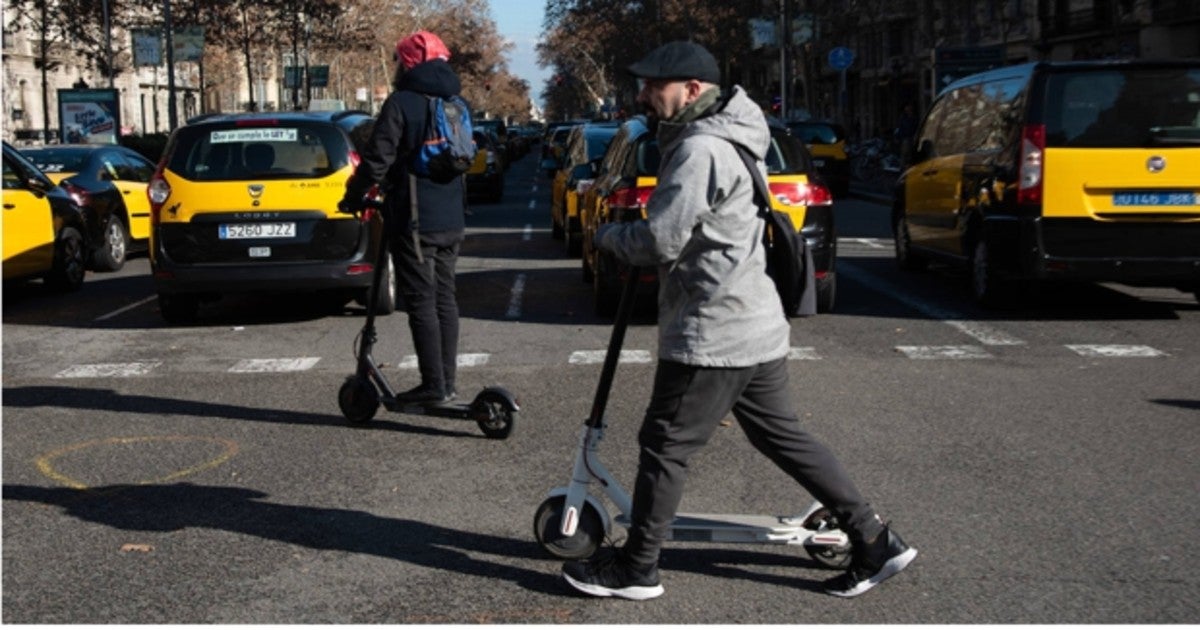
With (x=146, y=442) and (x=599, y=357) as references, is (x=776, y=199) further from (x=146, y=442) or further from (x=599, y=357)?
(x=146, y=442)

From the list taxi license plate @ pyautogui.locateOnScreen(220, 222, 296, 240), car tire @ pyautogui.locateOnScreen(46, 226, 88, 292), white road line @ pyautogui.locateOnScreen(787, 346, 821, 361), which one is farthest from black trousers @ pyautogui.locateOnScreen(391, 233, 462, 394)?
car tire @ pyautogui.locateOnScreen(46, 226, 88, 292)

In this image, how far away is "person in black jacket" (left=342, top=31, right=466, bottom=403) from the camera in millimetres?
7480

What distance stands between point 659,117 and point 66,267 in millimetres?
11857

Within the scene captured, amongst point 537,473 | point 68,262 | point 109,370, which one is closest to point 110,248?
point 68,262

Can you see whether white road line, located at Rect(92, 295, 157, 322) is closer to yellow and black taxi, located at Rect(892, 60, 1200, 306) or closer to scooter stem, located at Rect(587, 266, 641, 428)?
yellow and black taxi, located at Rect(892, 60, 1200, 306)

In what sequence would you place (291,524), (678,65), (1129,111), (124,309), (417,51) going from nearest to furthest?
(678,65)
(291,524)
(417,51)
(1129,111)
(124,309)

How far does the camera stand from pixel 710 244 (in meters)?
4.66

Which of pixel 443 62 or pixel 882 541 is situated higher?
pixel 443 62

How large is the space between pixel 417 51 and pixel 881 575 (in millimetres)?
3849

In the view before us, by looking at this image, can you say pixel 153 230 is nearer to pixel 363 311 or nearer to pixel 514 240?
pixel 363 311

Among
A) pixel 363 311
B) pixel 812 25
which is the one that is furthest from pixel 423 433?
pixel 812 25

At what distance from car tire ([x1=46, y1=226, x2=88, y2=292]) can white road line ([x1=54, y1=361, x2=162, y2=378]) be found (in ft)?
16.4

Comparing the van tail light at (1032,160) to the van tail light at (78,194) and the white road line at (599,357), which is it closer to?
the white road line at (599,357)

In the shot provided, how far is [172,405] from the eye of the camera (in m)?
8.90
